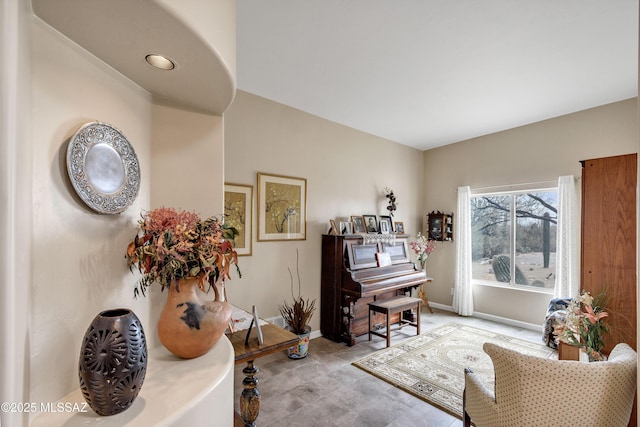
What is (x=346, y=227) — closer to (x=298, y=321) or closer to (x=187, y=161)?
(x=298, y=321)

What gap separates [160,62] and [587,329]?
8.77 ft

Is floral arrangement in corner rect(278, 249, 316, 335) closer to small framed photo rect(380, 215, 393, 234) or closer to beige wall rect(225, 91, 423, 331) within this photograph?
beige wall rect(225, 91, 423, 331)

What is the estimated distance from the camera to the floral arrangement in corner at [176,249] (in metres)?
1.01

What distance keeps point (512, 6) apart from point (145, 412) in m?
2.85

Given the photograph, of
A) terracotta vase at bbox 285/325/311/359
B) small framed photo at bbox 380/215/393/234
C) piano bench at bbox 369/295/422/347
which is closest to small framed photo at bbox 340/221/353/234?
small framed photo at bbox 380/215/393/234

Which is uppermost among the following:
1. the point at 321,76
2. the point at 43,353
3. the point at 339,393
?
the point at 321,76

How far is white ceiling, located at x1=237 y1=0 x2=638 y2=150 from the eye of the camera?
1.98 m

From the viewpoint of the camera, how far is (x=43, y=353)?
80 cm

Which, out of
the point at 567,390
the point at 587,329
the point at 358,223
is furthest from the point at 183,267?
the point at 358,223

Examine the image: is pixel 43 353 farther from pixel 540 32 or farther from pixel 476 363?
pixel 476 363

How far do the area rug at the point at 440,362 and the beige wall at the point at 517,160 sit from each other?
29.8 inches

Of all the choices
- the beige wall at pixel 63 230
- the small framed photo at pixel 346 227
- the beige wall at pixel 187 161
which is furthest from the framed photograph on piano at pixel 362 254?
Answer: the beige wall at pixel 63 230

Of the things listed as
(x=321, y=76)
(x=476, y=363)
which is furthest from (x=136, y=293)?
(x=476, y=363)

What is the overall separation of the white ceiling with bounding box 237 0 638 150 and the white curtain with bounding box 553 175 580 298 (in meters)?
1.03
